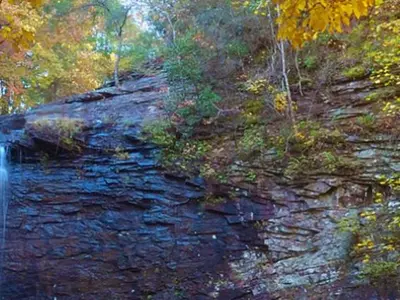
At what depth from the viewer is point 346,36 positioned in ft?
24.2

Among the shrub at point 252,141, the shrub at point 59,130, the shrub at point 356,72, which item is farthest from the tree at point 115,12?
the shrub at point 356,72

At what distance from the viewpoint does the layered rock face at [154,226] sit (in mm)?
5871

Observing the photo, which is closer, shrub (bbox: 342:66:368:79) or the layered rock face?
the layered rock face

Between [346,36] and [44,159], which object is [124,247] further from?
[346,36]

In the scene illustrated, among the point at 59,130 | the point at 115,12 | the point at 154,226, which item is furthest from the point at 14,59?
the point at 154,226

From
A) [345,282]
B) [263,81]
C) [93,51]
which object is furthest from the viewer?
[93,51]

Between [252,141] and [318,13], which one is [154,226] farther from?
[318,13]

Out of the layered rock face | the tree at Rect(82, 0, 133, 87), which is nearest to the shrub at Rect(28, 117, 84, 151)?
the layered rock face

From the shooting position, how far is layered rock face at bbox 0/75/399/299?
5871mm

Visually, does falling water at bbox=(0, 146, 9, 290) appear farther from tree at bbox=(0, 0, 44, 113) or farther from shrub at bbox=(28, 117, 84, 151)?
tree at bbox=(0, 0, 44, 113)

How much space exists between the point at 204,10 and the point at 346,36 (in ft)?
8.94

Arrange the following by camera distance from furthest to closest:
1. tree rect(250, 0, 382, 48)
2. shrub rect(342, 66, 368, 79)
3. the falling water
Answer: the falling water, shrub rect(342, 66, 368, 79), tree rect(250, 0, 382, 48)

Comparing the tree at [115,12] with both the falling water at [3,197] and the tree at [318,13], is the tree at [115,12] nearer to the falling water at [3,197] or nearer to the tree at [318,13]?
the falling water at [3,197]

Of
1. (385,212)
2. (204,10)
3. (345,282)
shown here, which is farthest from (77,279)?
(204,10)
